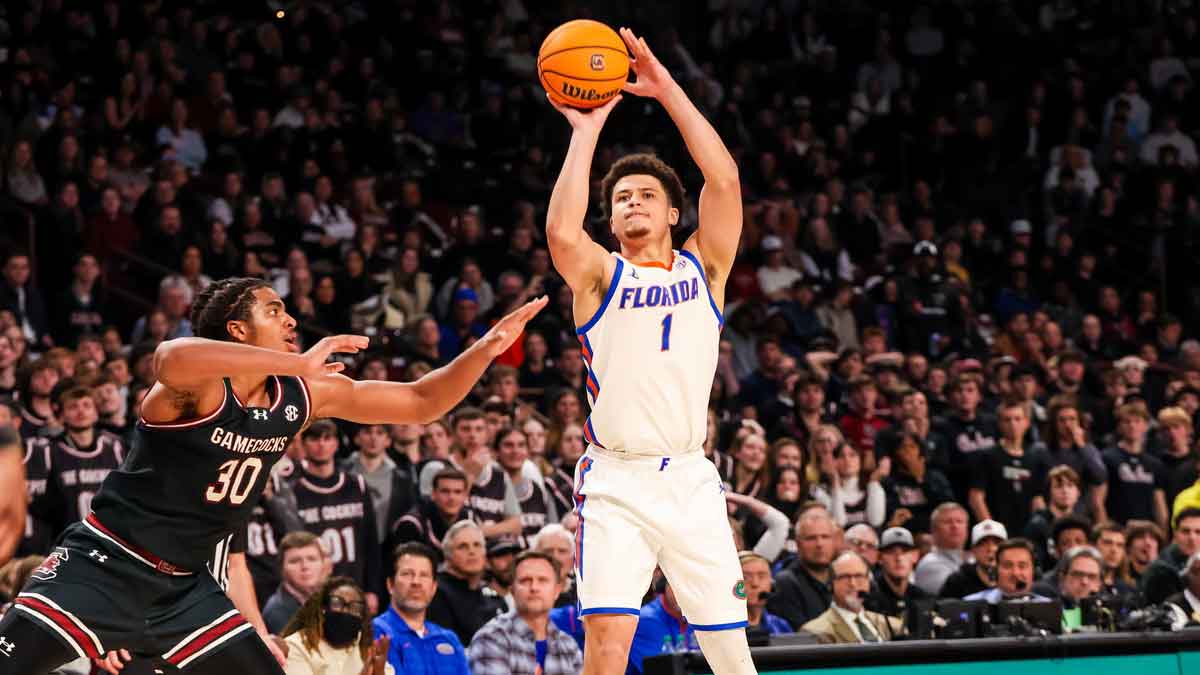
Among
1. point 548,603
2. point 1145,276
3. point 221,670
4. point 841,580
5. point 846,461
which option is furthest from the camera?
point 1145,276

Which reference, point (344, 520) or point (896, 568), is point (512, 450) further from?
point (896, 568)

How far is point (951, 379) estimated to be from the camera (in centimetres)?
1445

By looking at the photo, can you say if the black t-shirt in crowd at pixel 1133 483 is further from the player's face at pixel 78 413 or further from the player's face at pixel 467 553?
the player's face at pixel 78 413

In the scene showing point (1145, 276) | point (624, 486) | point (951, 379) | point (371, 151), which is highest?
point (371, 151)

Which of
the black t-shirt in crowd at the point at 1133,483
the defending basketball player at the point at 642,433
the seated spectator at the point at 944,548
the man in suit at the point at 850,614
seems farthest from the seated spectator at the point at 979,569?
the defending basketball player at the point at 642,433

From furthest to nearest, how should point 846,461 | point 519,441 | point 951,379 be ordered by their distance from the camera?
point 951,379, point 846,461, point 519,441

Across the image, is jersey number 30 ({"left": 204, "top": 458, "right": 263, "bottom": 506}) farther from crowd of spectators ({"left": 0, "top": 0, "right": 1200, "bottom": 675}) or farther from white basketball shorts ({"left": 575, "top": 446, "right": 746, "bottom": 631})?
crowd of spectators ({"left": 0, "top": 0, "right": 1200, "bottom": 675})

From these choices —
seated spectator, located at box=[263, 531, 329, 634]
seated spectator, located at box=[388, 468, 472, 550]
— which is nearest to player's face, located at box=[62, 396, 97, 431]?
seated spectator, located at box=[263, 531, 329, 634]

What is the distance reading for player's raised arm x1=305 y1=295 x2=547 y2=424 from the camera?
20.8 ft

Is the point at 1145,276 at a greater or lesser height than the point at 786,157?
lesser

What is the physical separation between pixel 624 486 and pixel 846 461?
6.24 m

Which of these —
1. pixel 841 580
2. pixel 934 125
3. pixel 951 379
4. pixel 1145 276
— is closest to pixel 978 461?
pixel 951 379

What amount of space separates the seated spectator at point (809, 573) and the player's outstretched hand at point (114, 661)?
4959 millimetres

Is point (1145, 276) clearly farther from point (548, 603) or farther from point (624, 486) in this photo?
point (624, 486)
